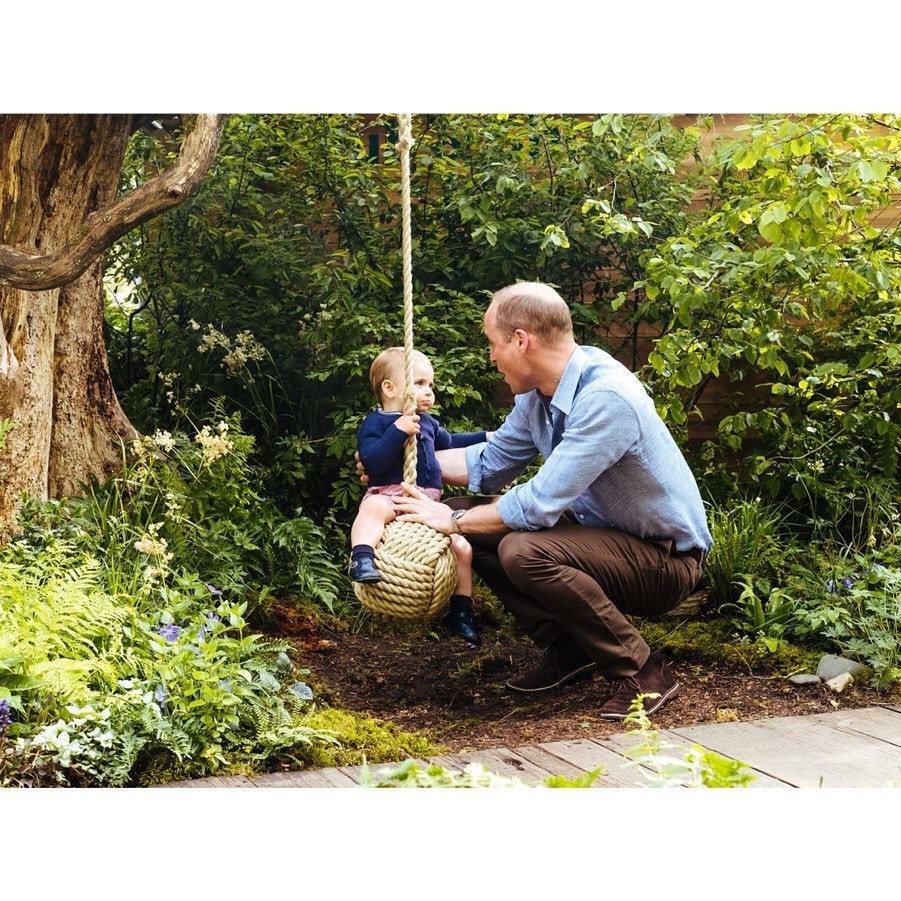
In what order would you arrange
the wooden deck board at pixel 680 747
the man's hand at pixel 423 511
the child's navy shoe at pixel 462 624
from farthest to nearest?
the child's navy shoe at pixel 462 624 < the man's hand at pixel 423 511 < the wooden deck board at pixel 680 747

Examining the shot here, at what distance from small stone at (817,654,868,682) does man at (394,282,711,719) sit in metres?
0.60

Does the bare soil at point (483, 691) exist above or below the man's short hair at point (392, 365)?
below

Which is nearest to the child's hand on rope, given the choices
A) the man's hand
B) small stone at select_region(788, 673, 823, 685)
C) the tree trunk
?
the man's hand

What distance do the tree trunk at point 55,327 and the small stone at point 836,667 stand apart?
2.98 m

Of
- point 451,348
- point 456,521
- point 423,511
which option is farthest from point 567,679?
point 451,348

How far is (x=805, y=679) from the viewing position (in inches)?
136

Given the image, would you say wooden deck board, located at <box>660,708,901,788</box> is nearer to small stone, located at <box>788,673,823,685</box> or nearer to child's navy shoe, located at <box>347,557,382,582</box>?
small stone, located at <box>788,673,823,685</box>

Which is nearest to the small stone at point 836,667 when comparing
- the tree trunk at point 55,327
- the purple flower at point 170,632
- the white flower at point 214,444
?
the purple flower at point 170,632

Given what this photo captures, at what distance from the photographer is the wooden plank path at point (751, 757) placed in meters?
A: 2.51

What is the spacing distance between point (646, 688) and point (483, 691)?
66 cm

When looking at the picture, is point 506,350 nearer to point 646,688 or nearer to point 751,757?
point 646,688

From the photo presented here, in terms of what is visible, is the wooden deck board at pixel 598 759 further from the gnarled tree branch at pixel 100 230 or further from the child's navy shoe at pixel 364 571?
the gnarled tree branch at pixel 100 230

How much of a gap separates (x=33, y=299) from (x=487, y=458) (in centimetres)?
204
